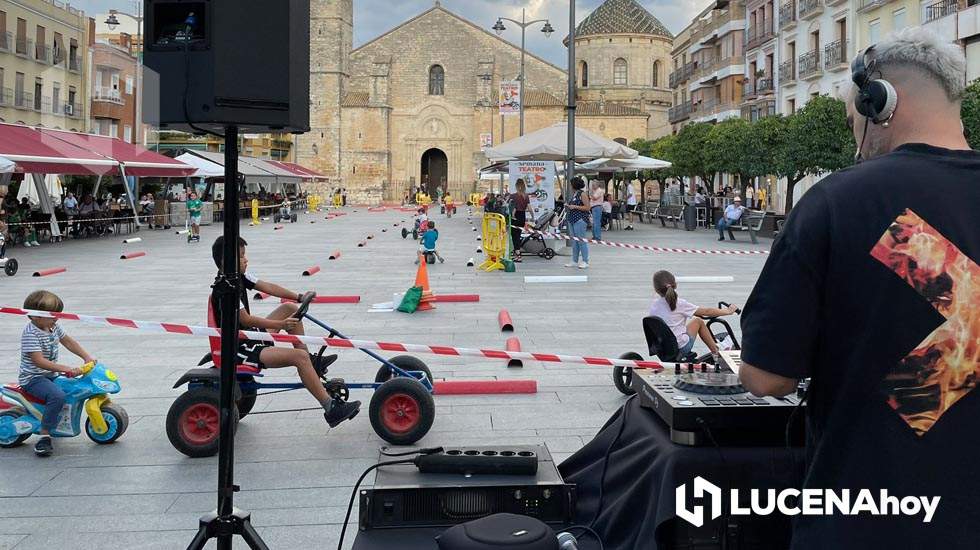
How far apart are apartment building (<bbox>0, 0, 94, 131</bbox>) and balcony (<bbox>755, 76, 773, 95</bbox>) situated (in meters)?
34.6

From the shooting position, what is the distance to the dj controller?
9.57 ft

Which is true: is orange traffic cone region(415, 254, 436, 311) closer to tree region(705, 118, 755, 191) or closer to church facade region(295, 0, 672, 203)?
tree region(705, 118, 755, 191)

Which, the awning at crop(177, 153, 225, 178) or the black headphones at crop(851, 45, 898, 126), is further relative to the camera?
the awning at crop(177, 153, 225, 178)

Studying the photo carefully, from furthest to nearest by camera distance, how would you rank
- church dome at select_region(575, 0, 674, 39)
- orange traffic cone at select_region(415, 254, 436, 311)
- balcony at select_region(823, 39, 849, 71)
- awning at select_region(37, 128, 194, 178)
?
church dome at select_region(575, 0, 674, 39), balcony at select_region(823, 39, 849, 71), awning at select_region(37, 128, 194, 178), orange traffic cone at select_region(415, 254, 436, 311)

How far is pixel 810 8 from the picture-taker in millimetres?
41625

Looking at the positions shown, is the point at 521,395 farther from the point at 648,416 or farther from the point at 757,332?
the point at 757,332

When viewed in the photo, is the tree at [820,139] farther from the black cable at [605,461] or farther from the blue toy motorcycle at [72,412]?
the black cable at [605,461]

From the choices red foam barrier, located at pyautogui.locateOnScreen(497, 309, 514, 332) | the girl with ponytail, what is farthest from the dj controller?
red foam barrier, located at pyautogui.locateOnScreen(497, 309, 514, 332)

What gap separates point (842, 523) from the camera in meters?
2.07

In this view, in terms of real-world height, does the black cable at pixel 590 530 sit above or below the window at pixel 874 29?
below

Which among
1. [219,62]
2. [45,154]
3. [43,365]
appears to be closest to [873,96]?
[219,62]

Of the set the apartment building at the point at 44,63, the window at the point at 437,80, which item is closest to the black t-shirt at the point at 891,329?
the apartment building at the point at 44,63

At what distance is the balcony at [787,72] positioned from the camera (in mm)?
44281

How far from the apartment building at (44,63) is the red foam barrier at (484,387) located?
4102 cm
